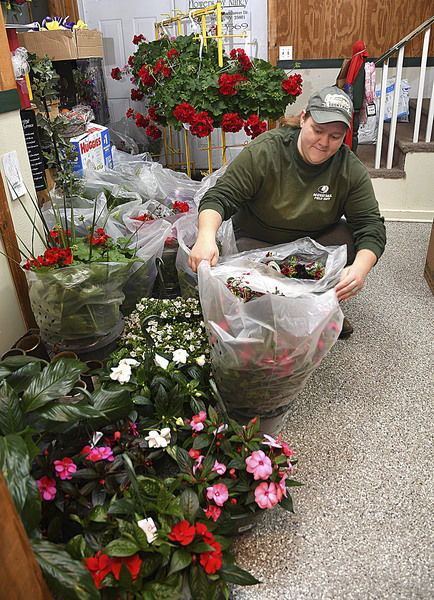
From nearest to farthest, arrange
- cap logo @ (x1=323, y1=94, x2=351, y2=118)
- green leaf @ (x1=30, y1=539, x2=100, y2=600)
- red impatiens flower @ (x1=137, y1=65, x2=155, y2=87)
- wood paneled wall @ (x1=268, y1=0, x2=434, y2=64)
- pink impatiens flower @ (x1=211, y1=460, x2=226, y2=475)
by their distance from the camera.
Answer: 1. green leaf @ (x1=30, y1=539, x2=100, y2=600)
2. pink impatiens flower @ (x1=211, y1=460, x2=226, y2=475)
3. cap logo @ (x1=323, y1=94, x2=351, y2=118)
4. red impatiens flower @ (x1=137, y1=65, x2=155, y2=87)
5. wood paneled wall @ (x1=268, y1=0, x2=434, y2=64)

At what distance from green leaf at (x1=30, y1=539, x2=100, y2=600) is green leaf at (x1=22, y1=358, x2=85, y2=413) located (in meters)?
0.31

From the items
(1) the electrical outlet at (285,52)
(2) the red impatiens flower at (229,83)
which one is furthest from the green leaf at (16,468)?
(1) the electrical outlet at (285,52)

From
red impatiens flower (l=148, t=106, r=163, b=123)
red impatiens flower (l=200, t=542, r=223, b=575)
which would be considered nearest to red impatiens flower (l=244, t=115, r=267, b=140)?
red impatiens flower (l=148, t=106, r=163, b=123)

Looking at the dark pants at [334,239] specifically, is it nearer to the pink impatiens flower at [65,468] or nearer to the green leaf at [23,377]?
the green leaf at [23,377]

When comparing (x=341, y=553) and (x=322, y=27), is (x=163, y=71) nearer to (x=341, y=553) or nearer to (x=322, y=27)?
(x=322, y=27)

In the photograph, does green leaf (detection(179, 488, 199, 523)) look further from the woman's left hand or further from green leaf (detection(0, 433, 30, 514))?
the woman's left hand

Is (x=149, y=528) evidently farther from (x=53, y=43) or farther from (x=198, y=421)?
(x=53, y=43)

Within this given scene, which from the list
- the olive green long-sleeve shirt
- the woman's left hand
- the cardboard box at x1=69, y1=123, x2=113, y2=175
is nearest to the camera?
the woman's left hand

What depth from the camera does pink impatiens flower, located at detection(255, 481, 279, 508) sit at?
112cm

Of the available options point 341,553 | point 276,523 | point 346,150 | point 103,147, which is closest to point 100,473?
point 276,523

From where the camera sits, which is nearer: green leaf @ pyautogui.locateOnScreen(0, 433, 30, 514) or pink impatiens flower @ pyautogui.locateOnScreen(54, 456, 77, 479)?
green leaf @ pyautogui.locateOnScreen(0, 433, 30, 514)

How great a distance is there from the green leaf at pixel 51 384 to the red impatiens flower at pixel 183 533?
0.39m

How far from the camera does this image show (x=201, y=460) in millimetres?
1196

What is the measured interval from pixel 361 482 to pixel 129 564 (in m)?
0.75
